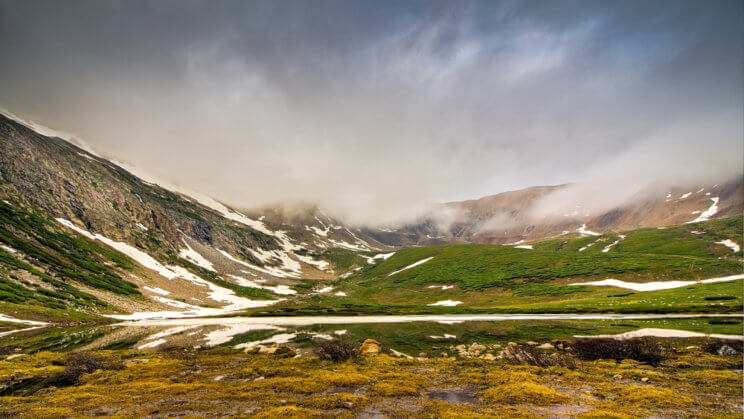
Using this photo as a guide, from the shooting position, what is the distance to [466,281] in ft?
379

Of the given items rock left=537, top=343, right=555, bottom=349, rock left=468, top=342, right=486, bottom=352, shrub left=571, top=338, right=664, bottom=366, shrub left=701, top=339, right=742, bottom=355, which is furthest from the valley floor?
rock left=537, top=343, right=555, bottom=349

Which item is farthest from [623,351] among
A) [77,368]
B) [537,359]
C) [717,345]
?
[77,368]

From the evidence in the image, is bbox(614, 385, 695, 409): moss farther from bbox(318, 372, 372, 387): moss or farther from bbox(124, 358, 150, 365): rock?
bbox(124, 358, 150, 365): rock

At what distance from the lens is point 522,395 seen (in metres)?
15.8

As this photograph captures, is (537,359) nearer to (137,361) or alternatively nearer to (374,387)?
(374,387)

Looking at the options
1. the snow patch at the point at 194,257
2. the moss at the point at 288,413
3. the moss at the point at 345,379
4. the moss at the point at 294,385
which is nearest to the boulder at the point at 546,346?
the moss at the point at 345,379

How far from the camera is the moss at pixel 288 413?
1325 centimetres

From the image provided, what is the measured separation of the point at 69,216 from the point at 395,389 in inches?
5945

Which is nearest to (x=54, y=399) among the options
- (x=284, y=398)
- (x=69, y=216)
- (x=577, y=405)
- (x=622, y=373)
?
(x=284, y=398)

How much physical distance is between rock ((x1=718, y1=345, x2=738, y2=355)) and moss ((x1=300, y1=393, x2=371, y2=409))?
30962 millimetres

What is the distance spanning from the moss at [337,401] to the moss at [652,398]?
547 inches

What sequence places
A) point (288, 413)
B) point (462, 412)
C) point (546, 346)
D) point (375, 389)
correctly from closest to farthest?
point (288, 413), point (462, 412), point (375, 389), point (546, 346)

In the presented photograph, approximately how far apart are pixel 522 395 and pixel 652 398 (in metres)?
6.57

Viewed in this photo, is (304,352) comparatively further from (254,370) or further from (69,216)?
(69,216)
